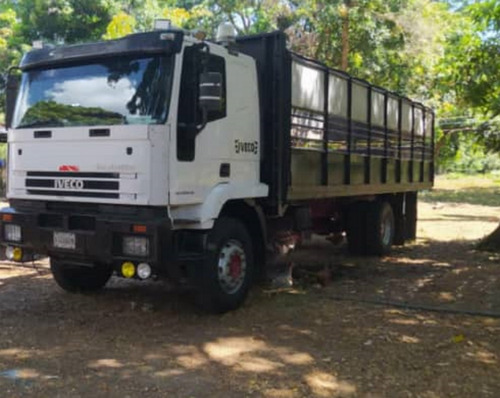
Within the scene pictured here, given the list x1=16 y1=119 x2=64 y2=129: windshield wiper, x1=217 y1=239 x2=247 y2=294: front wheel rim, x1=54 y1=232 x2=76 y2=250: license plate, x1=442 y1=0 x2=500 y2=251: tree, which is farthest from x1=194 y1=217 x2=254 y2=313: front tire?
x1=442 y1=0 x2=500 y2=251: tree

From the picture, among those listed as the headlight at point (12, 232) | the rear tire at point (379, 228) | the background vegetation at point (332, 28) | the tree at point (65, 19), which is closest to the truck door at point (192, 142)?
the headlight at point (12, 232)

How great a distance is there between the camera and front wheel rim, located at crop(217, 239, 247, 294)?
650 cm

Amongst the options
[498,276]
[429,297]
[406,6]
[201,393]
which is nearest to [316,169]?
[429,297]

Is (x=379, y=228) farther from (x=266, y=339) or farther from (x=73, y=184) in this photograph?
(x=73, y=184)

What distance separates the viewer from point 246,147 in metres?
6.94

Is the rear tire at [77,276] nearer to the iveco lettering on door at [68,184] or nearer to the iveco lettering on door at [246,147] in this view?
the iveco lettering on door at [68,184]

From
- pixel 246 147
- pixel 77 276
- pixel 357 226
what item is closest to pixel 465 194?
pixel 357 226

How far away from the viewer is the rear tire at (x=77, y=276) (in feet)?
24.6

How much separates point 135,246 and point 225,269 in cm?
111

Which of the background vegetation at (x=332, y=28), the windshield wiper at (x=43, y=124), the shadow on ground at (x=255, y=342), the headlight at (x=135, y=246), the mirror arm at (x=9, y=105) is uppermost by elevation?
the background vegetation at (x=332, y=28)

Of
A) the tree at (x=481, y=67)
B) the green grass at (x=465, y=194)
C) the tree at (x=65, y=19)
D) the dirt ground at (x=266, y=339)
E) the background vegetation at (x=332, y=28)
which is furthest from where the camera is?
the green grass at (x=465, y=194)

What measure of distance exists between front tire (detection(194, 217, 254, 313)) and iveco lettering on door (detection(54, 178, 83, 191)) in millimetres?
1362

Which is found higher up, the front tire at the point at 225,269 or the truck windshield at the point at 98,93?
the truck windshield at the point at 98,93

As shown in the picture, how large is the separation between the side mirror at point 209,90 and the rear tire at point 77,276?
2578 mm
